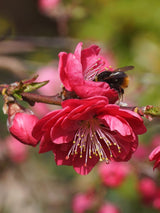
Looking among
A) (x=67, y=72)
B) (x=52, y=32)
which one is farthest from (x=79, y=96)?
(x=52, y=32)

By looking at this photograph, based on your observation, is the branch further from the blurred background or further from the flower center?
the blurred background

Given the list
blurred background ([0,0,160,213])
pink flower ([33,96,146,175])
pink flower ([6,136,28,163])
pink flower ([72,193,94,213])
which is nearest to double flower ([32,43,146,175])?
pink flower ([33,96,146,175])

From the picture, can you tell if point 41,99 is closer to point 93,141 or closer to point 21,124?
point 21,124

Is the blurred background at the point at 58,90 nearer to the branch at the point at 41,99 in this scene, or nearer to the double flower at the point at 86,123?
the double flower at the point at 86,123

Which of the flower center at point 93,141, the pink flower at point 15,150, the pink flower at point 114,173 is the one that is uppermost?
the flower center at point 93,141

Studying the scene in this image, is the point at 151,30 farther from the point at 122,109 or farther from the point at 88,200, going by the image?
the point at 122,109

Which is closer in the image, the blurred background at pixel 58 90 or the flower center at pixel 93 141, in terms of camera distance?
the flower center at pixel 93 141

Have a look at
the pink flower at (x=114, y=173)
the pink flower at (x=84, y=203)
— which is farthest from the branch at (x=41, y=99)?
the pink flower at (x=84, y=203)

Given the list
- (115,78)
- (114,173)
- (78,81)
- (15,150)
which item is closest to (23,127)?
(78,81)
